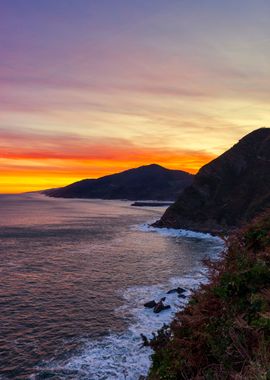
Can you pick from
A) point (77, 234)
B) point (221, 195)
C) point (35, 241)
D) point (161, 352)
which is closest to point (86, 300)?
point (161, 352)

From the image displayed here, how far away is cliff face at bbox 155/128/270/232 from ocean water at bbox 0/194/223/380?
38.1 meters

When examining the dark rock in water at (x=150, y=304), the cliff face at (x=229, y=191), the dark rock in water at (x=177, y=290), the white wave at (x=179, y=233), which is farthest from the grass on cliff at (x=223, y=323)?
the cliff face at (x=229, y=191)

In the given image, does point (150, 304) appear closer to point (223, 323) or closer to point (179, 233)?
point (223, 323)

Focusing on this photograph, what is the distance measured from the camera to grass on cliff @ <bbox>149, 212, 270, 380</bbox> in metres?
9.92

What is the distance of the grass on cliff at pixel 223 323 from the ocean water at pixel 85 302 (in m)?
13.1

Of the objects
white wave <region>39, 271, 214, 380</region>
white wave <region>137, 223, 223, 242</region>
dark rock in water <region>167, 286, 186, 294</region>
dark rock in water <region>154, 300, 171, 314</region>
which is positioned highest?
white wave <region>137, 223, 223, 242</region>

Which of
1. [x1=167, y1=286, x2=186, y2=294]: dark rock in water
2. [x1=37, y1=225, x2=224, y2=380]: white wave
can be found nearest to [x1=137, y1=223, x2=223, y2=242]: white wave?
[x1=167, y1=286, x2=186, y2=294]: dark rock in water

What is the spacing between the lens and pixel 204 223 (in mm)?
119625

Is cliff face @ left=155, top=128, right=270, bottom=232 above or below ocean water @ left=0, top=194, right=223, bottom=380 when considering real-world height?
above

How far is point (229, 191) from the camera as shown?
13138 cm

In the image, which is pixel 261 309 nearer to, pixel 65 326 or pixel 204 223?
pixel 65 326

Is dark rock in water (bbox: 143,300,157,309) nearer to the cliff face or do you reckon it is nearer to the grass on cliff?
the grass on cliff

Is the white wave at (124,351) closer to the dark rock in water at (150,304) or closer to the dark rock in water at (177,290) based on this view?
the dark rock in water at (150,304)

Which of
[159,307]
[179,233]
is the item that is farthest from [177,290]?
[179,233]
